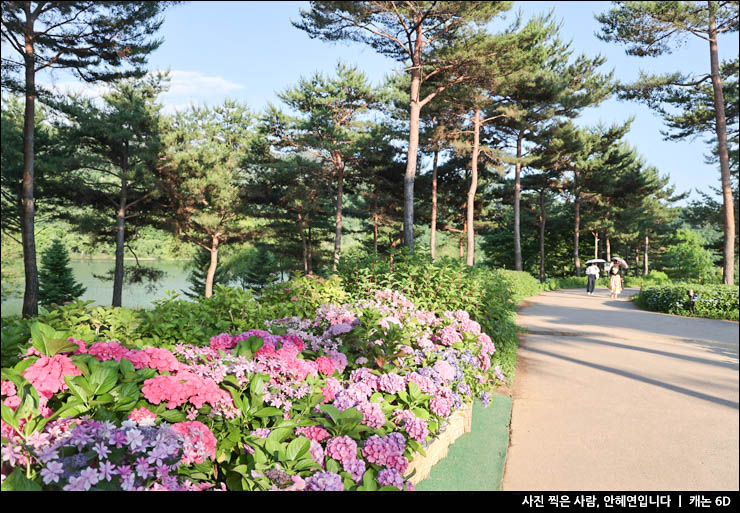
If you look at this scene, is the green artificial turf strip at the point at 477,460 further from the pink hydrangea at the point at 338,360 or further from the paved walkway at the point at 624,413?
the pink hydrangea at the point at 338,360

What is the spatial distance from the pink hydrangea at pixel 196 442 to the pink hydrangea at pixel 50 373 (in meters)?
0.39

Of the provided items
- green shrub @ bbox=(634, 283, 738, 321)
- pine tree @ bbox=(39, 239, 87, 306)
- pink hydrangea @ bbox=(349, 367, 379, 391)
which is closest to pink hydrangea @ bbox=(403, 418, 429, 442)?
pink hydrangea @ bbox=(349, 367, 379, 391)

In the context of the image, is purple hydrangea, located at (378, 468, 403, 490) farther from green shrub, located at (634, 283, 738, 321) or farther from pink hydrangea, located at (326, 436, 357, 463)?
green shrub, located at (634, 283, 738, 321)

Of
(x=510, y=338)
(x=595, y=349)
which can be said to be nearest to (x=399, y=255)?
(x=510, y=338)

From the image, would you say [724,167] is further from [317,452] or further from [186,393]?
[186,393]

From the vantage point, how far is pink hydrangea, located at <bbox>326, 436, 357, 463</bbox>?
164 cm

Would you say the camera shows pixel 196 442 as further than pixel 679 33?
No

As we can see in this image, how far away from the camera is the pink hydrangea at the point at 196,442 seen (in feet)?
4.34

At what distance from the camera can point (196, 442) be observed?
139 cm

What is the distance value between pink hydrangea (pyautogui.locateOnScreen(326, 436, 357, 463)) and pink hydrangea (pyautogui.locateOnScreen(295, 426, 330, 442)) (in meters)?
0.05

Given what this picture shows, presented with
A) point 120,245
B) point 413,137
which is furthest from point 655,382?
point 120,245

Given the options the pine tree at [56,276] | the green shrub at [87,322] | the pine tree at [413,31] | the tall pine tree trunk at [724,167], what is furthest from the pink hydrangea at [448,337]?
the pine tree at [56,276]

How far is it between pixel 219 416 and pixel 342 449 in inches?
19.2
